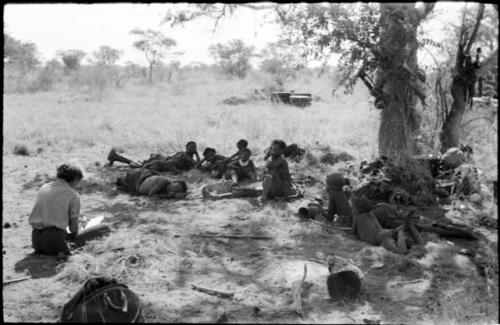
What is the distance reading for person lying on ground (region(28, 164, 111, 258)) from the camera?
4.70 metres

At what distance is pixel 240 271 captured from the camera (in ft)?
15.3

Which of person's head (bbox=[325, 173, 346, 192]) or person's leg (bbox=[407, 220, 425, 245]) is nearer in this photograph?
person's leg (bbox=[407, 220, 425, 245])

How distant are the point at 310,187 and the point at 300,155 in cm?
162

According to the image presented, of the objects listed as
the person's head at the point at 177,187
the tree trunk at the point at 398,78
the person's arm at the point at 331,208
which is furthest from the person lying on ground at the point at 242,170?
the person's arm at the point at 331,208

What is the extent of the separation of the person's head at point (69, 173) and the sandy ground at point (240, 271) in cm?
71

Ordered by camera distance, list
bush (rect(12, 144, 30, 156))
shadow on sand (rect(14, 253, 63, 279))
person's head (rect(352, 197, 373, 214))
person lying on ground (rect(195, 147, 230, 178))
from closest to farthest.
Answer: shadow on sand (rect(14, 253, 63, 279)) → person's head (rect(352, 197, 373, 214)) → person lying on ground (rect(195, 147, 230, 178)) → bush (rect(12, 144, 30, 156))

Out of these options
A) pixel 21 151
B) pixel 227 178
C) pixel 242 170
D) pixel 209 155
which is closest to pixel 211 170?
pixel 209 155

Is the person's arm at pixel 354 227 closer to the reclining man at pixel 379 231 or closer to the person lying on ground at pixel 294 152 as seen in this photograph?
the reclining man at pixel 379 231

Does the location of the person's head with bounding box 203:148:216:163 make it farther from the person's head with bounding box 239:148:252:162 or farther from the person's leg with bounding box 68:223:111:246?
the person's leg with bounding box 68:223:111:246

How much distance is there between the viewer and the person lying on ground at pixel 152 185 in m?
7.43

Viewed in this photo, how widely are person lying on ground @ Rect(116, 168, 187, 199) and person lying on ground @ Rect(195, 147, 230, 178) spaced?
1.09 m

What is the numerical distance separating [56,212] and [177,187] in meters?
2.80

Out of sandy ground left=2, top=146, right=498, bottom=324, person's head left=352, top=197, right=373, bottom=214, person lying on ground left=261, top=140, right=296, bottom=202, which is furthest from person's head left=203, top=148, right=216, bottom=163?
person's head left=352, top=197, right=373, bottom=214

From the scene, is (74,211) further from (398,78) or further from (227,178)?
(398,78)
